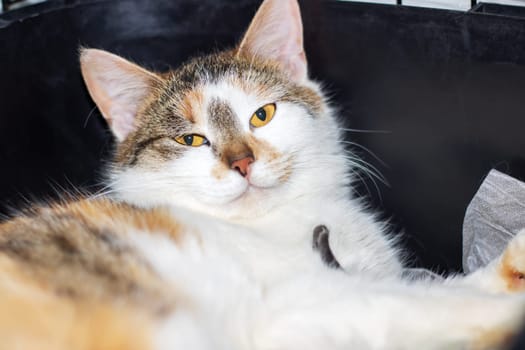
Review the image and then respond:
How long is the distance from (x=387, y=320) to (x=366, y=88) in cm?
83

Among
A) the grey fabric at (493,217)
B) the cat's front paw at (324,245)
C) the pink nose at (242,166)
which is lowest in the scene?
the grey fabric at (493,217)

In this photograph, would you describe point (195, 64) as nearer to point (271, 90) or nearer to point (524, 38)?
point (271, 90)

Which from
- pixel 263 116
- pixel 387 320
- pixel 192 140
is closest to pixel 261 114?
pixel 263 116

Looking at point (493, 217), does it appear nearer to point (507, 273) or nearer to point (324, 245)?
point (507, 273)

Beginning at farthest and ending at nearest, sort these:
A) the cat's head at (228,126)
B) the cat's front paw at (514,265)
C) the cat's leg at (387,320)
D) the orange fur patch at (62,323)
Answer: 1. the cat's head at (228,126)
2. the cat's front paw at (514,265)
3. the cat's leg at (387,320)
4. the orange fur patch at (62,323)

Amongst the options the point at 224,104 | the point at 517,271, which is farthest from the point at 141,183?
the point at 517,271

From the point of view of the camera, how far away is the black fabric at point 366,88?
4.94ft

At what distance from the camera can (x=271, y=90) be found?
4.87 feet

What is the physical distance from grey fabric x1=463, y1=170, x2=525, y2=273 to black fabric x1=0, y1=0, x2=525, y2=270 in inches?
1.8

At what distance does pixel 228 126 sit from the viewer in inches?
54.3

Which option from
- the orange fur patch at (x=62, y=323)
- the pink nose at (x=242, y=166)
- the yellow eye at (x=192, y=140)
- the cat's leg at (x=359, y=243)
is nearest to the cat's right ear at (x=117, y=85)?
the yellow eye at (x=192, y=140)

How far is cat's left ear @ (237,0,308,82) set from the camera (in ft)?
5.10

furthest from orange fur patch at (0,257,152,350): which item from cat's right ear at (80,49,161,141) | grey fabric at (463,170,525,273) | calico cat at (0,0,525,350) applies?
grey fabric at (463,170,525,273)

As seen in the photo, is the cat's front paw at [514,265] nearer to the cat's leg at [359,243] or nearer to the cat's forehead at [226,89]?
the cat's leg at [359,243]
